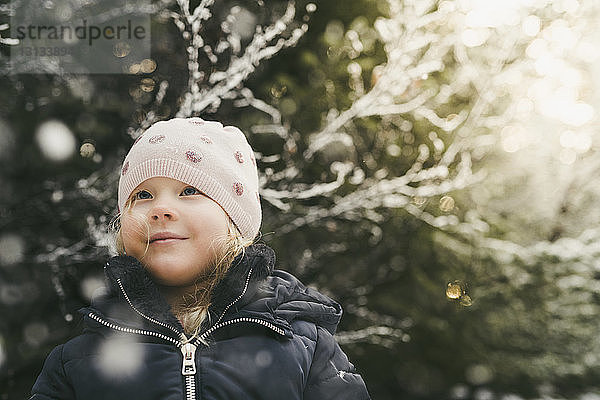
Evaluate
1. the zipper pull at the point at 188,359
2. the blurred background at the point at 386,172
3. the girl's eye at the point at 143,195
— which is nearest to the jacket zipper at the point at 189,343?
the zipper pull at the point at 188,359

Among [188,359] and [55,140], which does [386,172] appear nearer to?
[55,140]

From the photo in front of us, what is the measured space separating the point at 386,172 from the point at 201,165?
1.09m

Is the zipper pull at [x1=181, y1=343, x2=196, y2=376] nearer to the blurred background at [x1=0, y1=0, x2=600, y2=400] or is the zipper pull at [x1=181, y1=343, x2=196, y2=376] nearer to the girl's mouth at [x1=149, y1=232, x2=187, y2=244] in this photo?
the girl's mouth at [x1=149, y1=232, x2=187, y2=244]

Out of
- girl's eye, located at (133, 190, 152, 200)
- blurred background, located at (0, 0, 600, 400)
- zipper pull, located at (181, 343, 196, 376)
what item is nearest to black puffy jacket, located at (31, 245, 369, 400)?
A: zipper pull, located at (181, 343, 196, 376)

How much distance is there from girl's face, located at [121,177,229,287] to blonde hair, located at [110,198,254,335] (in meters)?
0.01

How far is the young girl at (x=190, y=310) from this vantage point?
1.19 meters

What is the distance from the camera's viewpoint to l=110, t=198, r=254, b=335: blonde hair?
1.28 meters

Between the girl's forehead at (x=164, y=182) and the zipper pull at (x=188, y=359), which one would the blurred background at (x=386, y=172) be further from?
the zipper pull at (x=188, y=359)

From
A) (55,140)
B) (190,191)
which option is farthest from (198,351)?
(55,140)

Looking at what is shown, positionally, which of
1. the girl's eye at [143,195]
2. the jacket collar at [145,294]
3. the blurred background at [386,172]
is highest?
the girl's eye at [143,195]

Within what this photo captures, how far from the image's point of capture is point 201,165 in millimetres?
1299

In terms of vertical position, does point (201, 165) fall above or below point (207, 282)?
above

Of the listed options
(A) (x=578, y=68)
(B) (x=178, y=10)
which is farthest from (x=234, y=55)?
(A) (x=578, y=68)

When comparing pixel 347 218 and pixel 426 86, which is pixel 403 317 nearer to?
pixel 347 218
